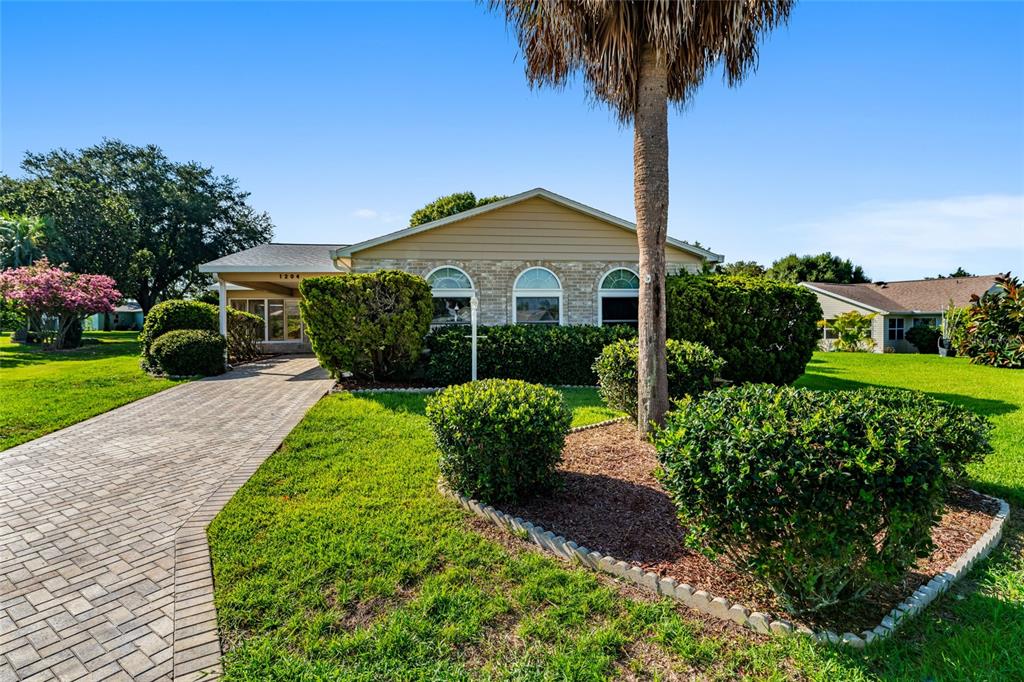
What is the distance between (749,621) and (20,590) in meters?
5.08

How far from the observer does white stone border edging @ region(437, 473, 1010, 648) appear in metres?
2.83

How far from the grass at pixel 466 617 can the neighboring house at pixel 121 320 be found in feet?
195

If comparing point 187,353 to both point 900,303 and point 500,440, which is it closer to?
point 500,440

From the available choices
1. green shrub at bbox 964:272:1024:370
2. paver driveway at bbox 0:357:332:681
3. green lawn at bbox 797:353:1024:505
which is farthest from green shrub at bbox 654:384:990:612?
green shrub at bbox 964:272:1024:370

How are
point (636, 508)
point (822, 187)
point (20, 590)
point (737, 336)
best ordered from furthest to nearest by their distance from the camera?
point (822, 187), point (737, 336), point (636, 508), point (20, 590)

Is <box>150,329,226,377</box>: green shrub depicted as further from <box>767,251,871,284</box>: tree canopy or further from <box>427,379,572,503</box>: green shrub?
<box>767,251,871,284</box>: tree canopy

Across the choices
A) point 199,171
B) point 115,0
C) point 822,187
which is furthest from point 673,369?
point 199,171

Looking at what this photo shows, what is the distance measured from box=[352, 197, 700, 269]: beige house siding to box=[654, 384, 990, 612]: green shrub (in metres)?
10.5

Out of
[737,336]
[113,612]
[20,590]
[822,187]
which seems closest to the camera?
[113,612]

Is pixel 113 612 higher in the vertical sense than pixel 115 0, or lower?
lower

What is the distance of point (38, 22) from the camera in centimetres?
698

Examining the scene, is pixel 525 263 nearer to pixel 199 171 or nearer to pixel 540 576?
pixel 540 576

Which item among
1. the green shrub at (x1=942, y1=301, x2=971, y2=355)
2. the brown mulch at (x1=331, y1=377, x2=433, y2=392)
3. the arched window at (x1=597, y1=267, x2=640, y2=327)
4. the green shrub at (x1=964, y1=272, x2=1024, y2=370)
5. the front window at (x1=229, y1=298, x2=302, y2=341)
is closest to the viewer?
the brown mulch at (x1=331, y1=377, x2=433, y2=392)

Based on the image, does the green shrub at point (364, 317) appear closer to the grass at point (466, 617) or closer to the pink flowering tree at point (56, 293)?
the grass at point (466, 617)
